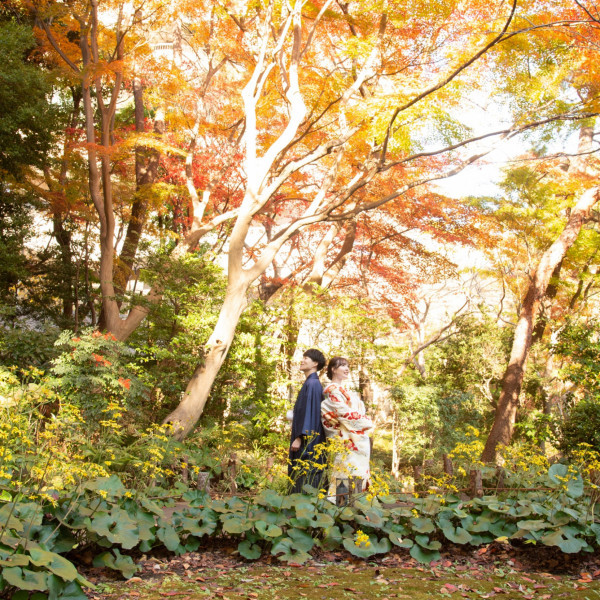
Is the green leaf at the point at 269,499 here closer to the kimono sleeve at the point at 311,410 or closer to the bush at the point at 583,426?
the kimono sleeve at the point at 311,410

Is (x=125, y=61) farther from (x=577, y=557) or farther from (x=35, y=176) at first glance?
(x=577, y=557)

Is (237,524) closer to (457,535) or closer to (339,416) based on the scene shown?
(339,416)

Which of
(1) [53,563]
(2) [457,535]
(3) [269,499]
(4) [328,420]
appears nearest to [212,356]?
(4) [328,420]

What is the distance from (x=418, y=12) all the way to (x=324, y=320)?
188 inches

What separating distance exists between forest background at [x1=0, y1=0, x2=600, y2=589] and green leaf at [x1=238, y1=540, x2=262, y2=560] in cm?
173

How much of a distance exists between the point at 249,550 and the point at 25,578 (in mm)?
1499

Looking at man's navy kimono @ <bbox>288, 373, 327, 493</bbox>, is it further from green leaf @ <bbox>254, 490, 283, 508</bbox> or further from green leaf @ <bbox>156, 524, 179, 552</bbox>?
green leaf @ <bbox>156, 524, 179, 552</bbox>

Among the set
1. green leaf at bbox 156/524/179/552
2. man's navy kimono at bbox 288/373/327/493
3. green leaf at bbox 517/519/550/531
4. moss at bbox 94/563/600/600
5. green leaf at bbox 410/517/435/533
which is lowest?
moss at bbox 94/563/600/600

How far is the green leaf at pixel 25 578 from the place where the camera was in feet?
7.75

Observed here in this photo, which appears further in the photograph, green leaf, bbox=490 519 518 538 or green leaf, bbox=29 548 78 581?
green leaf, bbox=490 519 518 538

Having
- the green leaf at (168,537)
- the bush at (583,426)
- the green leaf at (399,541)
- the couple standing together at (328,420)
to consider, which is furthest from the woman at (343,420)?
the bush at (583,426)

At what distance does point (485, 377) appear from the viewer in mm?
13844

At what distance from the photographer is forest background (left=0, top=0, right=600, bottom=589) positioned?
7750 millimetres

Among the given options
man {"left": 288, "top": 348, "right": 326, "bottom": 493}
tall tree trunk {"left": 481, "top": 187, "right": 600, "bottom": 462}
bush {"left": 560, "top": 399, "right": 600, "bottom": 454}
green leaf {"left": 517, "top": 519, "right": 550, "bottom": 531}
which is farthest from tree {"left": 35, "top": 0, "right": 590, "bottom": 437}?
green leaf {"left": 517, "top": 519, "right": 550, "bottom": 531}
